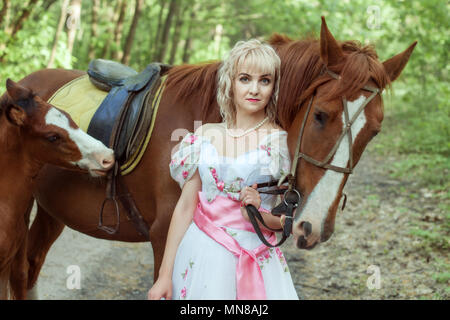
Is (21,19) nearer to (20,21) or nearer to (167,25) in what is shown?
(20,21)

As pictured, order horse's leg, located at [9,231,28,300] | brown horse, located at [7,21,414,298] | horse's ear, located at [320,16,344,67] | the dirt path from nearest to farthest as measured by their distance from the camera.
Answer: brown horse, located at [7,21,414,298]
horse's ear, located at [320,16,344,67]
horse's leg, located at [9,231,28,300]
the dirt path

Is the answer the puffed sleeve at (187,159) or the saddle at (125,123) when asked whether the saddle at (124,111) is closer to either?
the saddle at (125,123)

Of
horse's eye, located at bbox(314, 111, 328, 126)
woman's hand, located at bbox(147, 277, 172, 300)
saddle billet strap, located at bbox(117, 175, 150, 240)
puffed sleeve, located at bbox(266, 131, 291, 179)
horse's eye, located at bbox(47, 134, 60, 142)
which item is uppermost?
horse's eye, located at bbox(314, 111, 328, 126)

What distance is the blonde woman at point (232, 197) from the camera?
2143mm

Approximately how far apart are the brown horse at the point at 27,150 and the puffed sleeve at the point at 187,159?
69 centimetres

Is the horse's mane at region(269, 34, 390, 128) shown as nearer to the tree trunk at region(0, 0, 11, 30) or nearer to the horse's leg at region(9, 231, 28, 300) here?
the horse's leg at region(9, 231, 28, 300)

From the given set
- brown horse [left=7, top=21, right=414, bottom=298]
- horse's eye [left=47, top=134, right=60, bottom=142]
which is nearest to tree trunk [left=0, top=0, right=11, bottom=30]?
brown horse [left=7, top=21, right=414, bottom=298]

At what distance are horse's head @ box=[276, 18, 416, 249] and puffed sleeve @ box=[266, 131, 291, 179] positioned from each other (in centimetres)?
4

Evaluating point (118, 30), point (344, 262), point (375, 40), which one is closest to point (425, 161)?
point (375, 40)

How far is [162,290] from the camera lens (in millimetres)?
2184

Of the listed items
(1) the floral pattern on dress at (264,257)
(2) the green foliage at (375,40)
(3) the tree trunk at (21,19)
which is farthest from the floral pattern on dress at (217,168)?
(3) the tree trunk at (21,19)

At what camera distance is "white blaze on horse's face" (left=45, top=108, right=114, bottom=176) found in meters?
2.87

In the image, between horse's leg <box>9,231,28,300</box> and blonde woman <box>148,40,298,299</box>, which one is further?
horse's leg <box>9,231,28,300</box>

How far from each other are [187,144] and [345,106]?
0.76 metres
